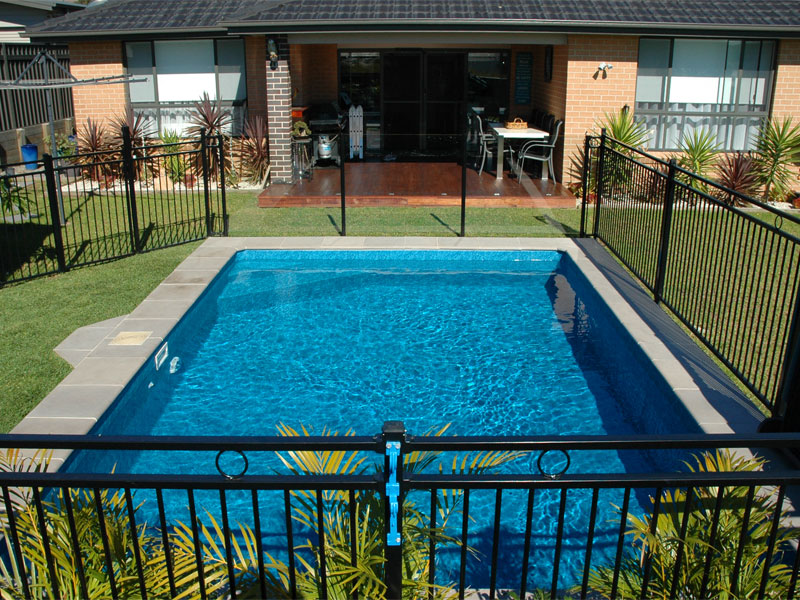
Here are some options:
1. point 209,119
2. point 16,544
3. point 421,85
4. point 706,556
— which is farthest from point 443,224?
point 16,544

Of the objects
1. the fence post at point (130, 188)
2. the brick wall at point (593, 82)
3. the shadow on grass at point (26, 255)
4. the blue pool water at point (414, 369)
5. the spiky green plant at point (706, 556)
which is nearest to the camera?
the spiky green plant at point (706, 556)

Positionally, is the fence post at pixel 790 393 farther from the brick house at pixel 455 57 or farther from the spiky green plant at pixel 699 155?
the brick house at pixel 455 57

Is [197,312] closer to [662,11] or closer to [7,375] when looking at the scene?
[7,375]

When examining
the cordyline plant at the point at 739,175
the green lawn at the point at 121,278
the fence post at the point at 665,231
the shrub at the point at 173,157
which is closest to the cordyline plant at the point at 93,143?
the shrub at the point at 173,157

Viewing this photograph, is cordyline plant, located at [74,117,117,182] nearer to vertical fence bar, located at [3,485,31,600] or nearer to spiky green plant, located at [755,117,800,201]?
spiky green plant, located at [755,117,800,201]

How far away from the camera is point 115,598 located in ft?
9.43

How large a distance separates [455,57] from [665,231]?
10.7m

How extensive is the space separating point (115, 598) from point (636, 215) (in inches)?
277

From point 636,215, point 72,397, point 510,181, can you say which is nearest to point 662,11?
point 510,181

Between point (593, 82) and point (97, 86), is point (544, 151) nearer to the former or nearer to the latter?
point (593, 82)

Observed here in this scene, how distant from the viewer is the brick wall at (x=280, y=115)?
13.2 metres

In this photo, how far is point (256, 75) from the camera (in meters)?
15.0

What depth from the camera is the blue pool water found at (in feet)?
17.5

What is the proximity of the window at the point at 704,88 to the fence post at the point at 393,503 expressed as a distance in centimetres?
1246
